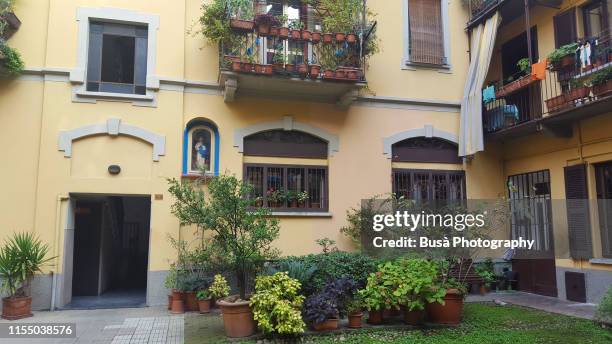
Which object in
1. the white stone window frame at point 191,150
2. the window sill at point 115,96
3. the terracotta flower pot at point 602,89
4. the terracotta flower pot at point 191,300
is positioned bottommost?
the terracotta flower pot at point 191,300

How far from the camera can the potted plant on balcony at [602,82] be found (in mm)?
8344

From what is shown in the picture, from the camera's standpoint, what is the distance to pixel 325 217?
425 inches

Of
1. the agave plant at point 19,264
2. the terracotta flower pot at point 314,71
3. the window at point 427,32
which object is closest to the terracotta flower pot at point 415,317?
the terracotta flower pot at point 314,71

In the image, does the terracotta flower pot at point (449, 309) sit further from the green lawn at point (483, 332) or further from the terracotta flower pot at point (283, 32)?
the terracotta flower pot at point (283, 32)

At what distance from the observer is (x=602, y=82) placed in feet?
27.8

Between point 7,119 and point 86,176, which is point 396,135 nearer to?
point 86,176

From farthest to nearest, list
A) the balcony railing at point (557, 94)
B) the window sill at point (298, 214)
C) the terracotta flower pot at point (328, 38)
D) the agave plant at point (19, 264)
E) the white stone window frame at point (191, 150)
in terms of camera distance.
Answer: the window sill at point (298, 214) → the terracotta flower pot at point (328, 38) → the white stone window frame at point (191, 150) → the balcony railing at point (557, 94) → the agave plant at point (19, 264)

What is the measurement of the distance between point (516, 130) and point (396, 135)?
278cm

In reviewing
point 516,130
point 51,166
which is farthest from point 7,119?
point 516,130

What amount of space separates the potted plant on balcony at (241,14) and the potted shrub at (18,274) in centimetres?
597

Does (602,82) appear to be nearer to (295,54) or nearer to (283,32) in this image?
(295,54)

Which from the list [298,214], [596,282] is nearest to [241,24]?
[298,214]

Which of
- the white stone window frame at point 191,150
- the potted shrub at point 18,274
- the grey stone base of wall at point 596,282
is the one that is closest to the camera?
the potted shrub at point 18,274

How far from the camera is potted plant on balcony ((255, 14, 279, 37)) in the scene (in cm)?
984
